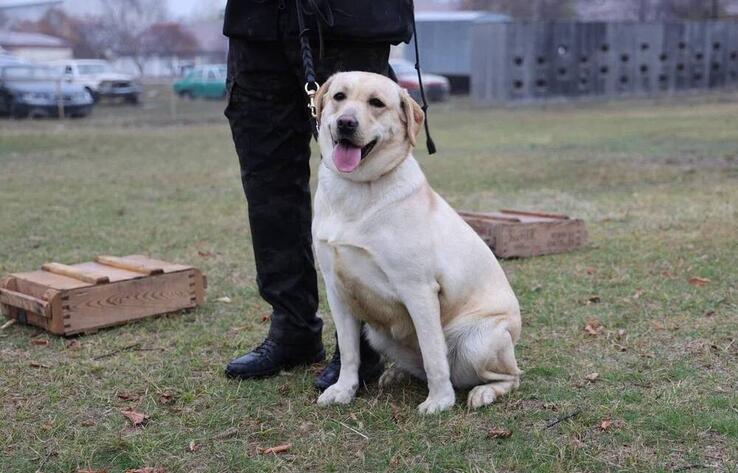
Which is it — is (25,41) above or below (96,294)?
above

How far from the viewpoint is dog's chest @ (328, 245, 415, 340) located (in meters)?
2.86

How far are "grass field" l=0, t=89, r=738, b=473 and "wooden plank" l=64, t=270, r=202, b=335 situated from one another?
8cm

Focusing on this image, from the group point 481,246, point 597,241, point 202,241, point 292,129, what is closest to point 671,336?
point 481,246

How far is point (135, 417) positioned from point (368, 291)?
3.07 feet

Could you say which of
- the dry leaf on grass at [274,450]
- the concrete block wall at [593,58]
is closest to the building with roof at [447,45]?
the concrete block wall at [593,58]

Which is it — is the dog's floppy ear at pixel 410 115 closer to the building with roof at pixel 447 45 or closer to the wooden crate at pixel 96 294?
Result: the wooden crate at pixel 96 294

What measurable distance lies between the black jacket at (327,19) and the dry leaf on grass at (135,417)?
1.44 m

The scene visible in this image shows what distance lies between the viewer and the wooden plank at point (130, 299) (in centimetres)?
404

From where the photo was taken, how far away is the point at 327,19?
9.98 ft

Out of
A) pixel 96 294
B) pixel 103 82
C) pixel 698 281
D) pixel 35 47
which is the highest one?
pixel 35 47

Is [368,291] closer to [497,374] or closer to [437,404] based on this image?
[437,404]

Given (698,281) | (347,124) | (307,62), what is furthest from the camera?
(698,281)

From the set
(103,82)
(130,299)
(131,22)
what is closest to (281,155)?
(130,299)

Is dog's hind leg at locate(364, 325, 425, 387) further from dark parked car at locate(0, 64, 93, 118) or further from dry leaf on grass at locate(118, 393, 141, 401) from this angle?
dark parked car at locate(0, 64, 93, 118)
